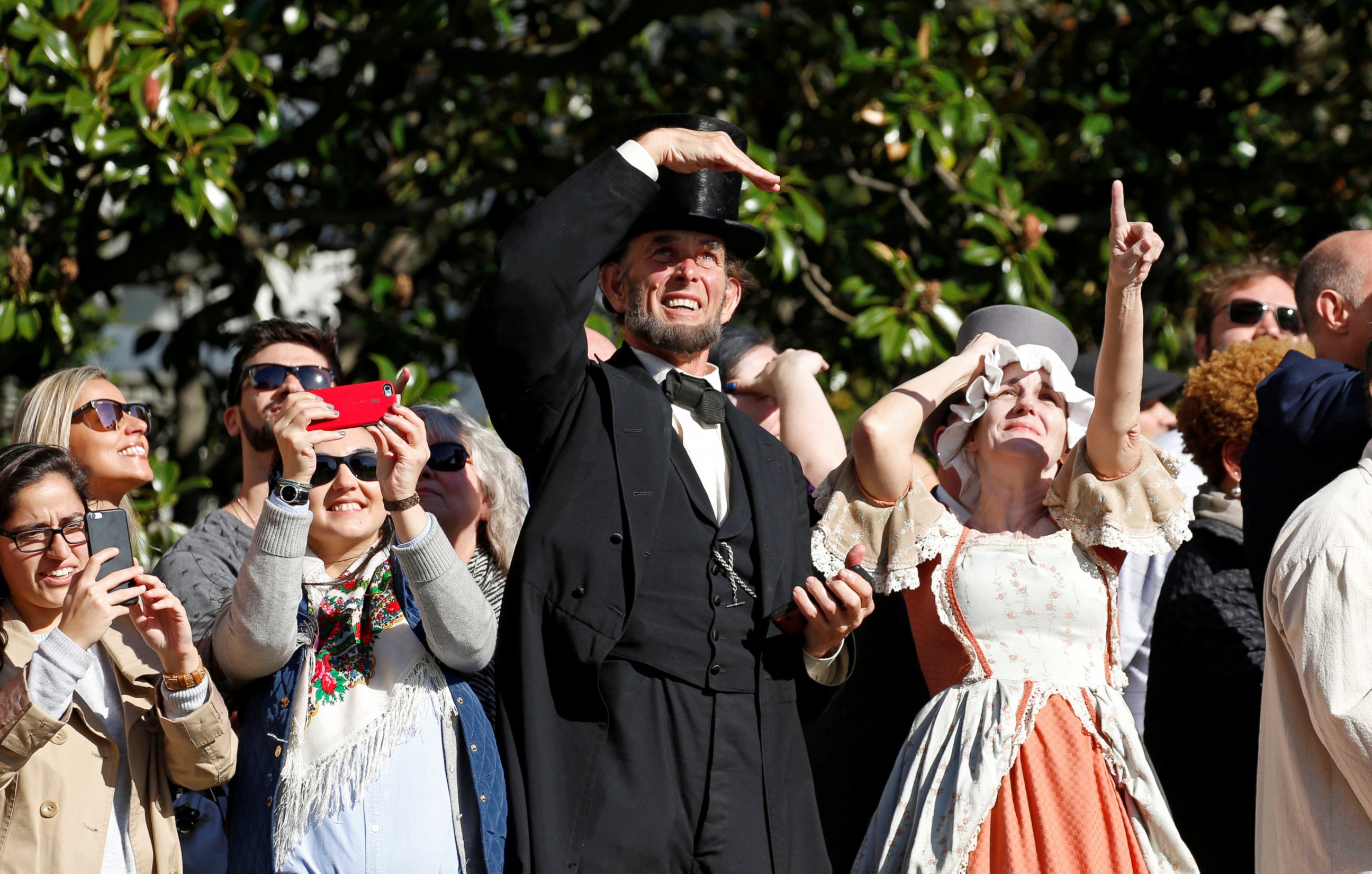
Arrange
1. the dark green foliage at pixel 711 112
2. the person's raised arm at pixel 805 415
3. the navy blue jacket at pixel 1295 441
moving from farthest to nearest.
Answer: the dark green foliage at pixel 711 112
the person's raised arm at pixel 805 415
the navy blue jacket at pixel 1295 441

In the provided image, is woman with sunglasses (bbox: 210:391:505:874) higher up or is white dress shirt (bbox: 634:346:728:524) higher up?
white dress shirt (bbox: 634:346:728:524)

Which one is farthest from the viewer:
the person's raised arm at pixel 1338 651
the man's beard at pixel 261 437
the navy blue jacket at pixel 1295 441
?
the man's beard at pixel 261 437

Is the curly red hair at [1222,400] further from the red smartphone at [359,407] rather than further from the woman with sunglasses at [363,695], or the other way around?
the red smartphone at [359,407]

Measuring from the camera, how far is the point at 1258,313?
4.04 meters

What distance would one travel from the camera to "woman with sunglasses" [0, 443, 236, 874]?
2.51 m

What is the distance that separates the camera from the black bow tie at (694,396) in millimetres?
2689

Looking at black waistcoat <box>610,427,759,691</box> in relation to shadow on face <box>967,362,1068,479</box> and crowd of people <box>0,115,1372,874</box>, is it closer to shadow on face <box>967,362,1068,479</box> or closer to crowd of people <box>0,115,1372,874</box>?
crowd of people <box>0,115,1372,874</box>

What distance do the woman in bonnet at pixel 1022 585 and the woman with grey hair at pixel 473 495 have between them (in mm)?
691

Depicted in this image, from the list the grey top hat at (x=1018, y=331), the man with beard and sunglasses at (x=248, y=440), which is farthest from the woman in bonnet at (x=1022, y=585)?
the man with beard and sunglasses at (x=248, y=440)

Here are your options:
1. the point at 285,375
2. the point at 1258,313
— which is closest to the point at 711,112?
the point at 1258,313

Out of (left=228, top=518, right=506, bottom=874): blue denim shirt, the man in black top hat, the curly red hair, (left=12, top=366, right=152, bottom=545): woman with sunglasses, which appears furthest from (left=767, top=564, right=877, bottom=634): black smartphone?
(left=12, top=366, right=152, bottom=545): woman with sunglasses

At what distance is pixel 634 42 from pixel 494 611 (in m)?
3.73

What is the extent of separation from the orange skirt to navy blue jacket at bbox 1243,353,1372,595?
565 mm

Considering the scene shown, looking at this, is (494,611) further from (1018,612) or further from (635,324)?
(1018,612)
